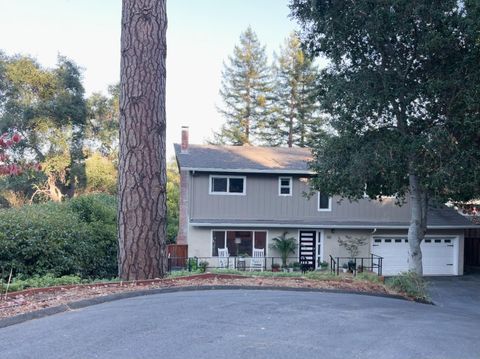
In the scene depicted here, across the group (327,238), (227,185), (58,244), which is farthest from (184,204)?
(58,244)

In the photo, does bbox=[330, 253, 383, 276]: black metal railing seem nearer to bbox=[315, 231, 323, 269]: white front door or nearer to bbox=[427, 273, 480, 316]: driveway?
bbox=[315, 231, 323, 269]: white front door

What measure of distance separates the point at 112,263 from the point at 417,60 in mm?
10494

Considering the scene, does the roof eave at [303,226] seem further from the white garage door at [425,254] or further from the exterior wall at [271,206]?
the white garage door at [425,254]

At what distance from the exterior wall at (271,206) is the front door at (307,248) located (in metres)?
0.79

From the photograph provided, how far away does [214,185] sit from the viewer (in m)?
20.1

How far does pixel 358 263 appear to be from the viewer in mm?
20703

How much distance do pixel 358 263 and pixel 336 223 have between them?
2.16 m

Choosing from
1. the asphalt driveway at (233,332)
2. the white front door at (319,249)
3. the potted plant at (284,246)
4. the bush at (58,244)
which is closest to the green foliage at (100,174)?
the potted plant at (284,246)

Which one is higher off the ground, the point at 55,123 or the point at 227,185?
the point at 55,123

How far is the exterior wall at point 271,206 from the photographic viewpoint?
20.0 metres

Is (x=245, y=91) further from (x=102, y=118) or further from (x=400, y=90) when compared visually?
(x=400, y=90)

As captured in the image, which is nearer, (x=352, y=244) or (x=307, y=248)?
(x=307, y=248)

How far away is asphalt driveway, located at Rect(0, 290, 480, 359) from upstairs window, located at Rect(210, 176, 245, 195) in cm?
1318

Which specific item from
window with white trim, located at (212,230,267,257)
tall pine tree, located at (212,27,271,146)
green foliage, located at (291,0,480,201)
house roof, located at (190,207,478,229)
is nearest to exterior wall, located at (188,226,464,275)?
window with white trim, located at (212,230,267,257)
